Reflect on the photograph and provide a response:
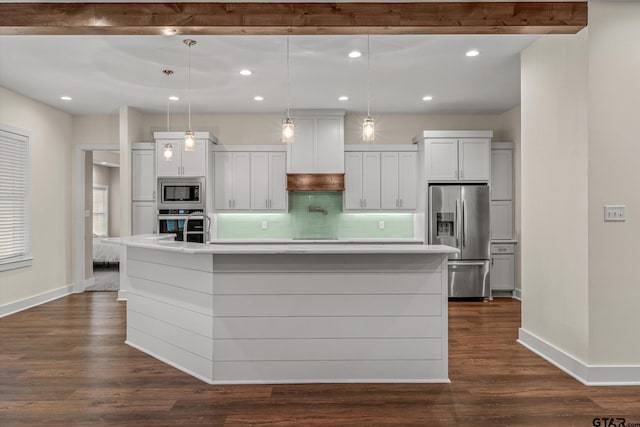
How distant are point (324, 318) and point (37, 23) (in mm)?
2976

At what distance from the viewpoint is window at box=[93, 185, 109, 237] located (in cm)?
1056

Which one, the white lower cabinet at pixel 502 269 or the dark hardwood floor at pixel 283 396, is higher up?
the white lower cabinet at pixel 502 269

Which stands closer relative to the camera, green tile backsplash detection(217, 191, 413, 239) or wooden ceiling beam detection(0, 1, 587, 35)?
wooden ceiling beam detection(0, 1, 587, 35)

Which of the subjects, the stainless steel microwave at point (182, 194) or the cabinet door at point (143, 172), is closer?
the stainless steel microwave at point (182, 194)

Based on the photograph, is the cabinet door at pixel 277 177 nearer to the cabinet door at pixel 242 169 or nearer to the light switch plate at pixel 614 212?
the cabinet door at pixel 242 169

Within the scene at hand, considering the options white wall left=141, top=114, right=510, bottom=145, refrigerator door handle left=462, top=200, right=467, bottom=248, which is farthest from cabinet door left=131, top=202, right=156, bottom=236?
refrigerator door handle left=462, top=200, right=467, bottom=248

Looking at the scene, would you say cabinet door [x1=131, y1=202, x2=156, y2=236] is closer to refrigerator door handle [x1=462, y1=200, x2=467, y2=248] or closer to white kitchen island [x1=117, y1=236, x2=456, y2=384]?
white kitchen island [x1=117, y1=236, x2=456, y2=384]

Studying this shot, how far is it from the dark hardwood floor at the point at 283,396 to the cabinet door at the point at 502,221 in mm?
2650

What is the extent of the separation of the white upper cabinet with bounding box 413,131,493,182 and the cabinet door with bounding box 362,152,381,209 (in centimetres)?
74

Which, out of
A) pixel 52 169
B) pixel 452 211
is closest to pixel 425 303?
pixel 452 211

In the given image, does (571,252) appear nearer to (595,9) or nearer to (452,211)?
(595,9)

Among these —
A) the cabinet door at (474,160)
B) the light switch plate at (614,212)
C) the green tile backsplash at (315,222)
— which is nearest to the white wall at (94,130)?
the green tile backsplash at (315,222)

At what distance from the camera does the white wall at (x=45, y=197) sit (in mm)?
5473

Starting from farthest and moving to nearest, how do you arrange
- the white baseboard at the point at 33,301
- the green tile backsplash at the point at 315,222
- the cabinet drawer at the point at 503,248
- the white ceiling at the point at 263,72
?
1. the green tile backsplash at the point at 315,222
2. the cabinet drawer at the point at 503,248
3. the white baseboard at the point at 33,301
4. the white ceiling at the point at 263,72
